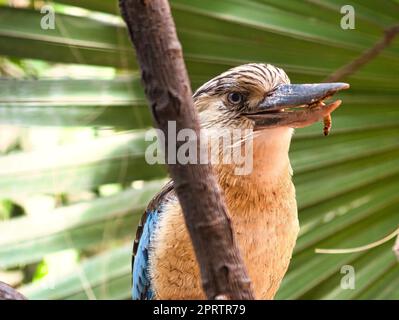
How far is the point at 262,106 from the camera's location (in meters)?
2.40

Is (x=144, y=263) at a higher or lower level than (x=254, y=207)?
lower

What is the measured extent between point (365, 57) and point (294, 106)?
1.98ft

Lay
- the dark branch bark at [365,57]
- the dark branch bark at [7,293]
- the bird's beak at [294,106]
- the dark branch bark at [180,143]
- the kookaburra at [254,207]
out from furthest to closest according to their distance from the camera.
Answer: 1. the dark branch bark at [365,57]
2. the kookaburra at [254,207]
3. the bird's beak at [294,106]
4. the dark branch bark at [7,293]
5. the dark branch bark at [180,143]

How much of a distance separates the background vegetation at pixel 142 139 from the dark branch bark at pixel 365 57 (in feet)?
0.09

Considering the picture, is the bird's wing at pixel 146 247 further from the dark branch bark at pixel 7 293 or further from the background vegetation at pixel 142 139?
the dark branch bark at pixel 7 293

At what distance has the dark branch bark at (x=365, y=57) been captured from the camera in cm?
268

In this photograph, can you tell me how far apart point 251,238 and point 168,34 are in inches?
38.2

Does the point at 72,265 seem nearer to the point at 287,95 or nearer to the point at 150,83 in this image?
the point at 287,95

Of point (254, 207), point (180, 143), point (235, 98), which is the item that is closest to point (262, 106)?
point (235, 98)

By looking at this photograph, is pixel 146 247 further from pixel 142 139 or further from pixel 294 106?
pixel 294 106

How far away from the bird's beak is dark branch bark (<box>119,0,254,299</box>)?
563 mm

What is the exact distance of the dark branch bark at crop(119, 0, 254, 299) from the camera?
4.86 ft

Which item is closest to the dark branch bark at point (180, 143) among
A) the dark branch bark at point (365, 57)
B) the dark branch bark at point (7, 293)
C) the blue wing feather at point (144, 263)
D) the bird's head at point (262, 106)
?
the dark branch bark at point (7, 293)
